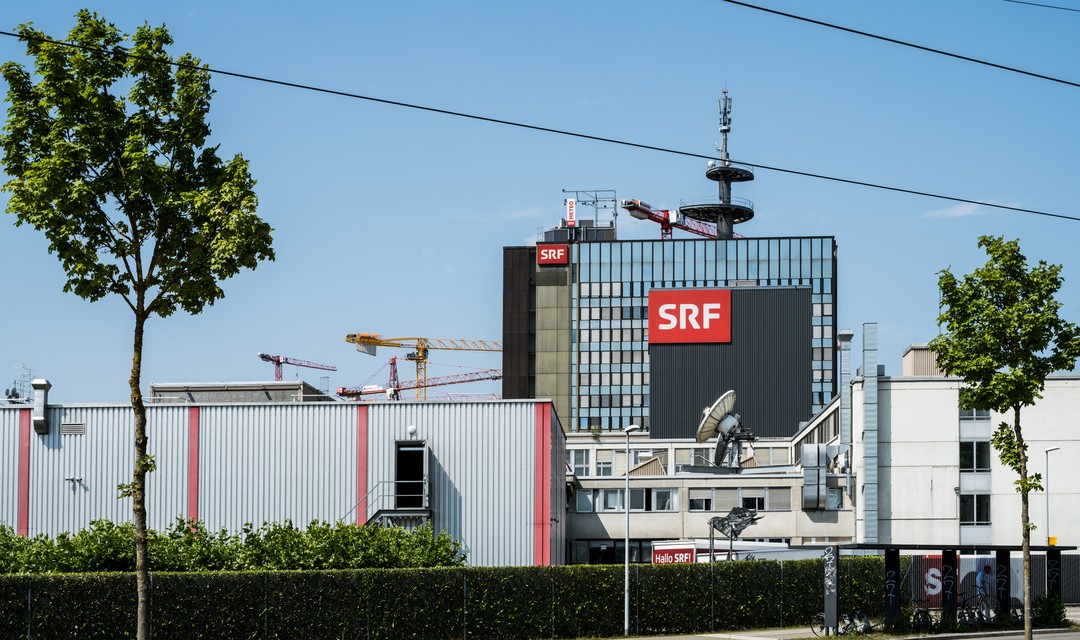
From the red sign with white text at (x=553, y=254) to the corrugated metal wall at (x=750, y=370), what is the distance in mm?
22725

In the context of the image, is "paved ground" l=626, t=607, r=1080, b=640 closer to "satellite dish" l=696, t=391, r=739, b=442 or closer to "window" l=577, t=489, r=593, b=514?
"window" l=577, t=489, r=593, b=514

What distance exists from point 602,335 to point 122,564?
440 feet

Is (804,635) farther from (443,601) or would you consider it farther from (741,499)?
(741,499)

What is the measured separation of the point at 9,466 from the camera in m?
49.1

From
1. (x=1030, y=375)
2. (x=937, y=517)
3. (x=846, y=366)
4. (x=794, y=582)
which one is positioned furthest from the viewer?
(x=846, y=366)

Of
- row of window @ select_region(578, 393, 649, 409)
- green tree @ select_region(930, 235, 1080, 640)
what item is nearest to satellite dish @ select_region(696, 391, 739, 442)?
green tree @ select_region(930, 235, 1080, 640)

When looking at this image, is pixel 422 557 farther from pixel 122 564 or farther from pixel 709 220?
pixel 709 220

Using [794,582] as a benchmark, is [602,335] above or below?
above

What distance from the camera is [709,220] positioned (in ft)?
597

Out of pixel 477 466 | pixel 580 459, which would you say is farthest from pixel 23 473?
pixel 580 459

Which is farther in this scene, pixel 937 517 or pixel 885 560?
pixel 937 517

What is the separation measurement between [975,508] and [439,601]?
133ft

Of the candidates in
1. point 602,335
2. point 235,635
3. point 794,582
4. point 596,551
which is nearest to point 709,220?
point 602,335

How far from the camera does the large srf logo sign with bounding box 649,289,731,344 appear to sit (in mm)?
→ 152875
